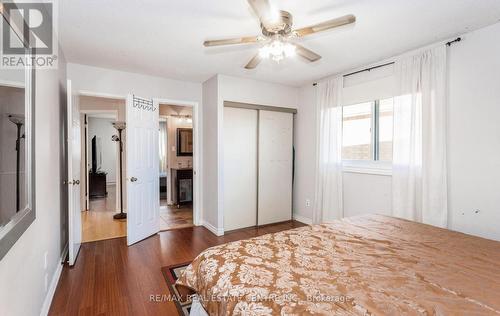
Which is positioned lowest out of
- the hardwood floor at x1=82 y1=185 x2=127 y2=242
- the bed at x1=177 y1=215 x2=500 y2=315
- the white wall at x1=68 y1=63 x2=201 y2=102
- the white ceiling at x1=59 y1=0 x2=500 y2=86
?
the hardwood floor at x1=82 y1=185 x2=127 y2=242

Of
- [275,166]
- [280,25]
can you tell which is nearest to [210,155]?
[275,166]

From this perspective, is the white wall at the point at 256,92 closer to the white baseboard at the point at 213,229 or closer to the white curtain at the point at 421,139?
the white curtain at the point at 421,139

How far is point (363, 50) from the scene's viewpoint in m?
2.79

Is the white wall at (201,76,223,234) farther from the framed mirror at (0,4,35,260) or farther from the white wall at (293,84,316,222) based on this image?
the framed mirror at (0,4,35,260)

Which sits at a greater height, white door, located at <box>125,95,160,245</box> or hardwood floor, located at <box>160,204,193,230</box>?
white door, located at <box>125,95,160,245</box>

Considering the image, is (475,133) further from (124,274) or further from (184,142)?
(184,142)

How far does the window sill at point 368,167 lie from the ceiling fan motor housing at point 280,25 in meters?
2.25

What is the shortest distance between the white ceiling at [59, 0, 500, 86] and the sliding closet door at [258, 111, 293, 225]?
1084 millimetres

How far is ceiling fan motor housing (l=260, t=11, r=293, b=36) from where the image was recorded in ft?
5.35

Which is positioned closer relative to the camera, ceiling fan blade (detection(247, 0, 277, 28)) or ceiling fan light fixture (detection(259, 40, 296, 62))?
ceiling fan blade (detection(247, 0, 277, 28))

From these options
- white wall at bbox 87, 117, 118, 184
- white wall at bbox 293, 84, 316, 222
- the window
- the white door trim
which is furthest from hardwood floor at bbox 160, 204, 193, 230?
white wall at bbox 87, 117, 118, 184

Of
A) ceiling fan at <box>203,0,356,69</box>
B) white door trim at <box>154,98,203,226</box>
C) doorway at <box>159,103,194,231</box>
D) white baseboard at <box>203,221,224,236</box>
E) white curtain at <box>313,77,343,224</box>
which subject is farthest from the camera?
doorway at <box>159,103,194,231</box>

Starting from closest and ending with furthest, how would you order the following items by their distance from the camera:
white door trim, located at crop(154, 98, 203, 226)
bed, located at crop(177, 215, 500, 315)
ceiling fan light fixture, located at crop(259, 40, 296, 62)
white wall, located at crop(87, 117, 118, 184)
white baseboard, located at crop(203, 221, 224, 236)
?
1. bed, located at crop(177, 215, 500, 315)
2. ceiling fan light fixture, located at crop(259, 40, 296, 62)
3. white baseboard, located at crop(203, 221, 224, 236)
4. white door trim, located at crop(154, 98, 203, 226)
5. white wall, located at crop(87, 117, 118, 184)

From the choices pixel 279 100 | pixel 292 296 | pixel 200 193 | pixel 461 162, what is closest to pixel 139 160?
pixel 200 193
